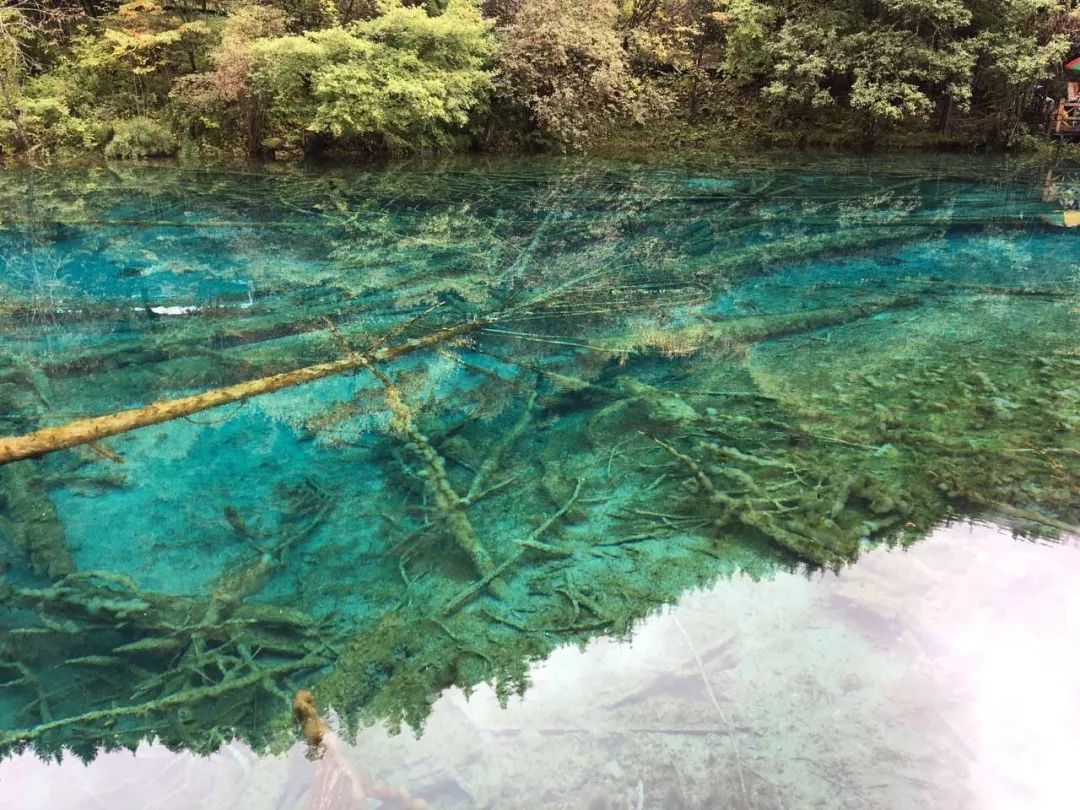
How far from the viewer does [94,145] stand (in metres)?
13.1

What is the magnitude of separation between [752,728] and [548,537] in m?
1.16

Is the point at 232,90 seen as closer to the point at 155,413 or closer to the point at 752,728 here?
the point at 155,413

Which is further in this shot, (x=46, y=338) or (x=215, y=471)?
(x=46, y=338)

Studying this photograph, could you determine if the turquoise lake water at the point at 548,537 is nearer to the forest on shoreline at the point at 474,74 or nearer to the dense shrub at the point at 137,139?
the forest on shoreline at the point at 474,74

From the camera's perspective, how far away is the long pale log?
12.1 feet

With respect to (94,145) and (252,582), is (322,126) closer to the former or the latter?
(94,145)

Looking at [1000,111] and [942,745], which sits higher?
[1000,111]

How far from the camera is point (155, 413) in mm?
3938

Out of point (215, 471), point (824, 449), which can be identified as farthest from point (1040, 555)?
point (215, 471)

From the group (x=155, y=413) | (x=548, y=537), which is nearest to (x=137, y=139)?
(x=155, y=413)

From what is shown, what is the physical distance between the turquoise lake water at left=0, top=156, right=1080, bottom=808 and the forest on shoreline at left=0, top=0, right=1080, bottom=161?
6.72 meters

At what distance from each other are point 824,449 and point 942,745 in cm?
175

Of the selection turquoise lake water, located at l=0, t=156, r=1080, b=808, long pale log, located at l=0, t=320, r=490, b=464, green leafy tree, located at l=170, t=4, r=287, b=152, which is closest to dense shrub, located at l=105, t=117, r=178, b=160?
green leafy tree, located at l=170, t=4, r=287, b=152

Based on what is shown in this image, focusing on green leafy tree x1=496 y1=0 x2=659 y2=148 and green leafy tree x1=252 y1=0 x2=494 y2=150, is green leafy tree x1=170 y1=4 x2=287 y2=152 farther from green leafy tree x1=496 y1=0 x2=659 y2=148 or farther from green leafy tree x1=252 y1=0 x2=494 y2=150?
green leafy tree x1=496 y1=0 x2=659 y2=148
